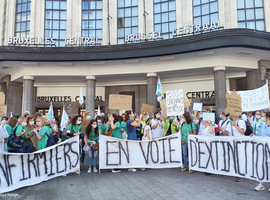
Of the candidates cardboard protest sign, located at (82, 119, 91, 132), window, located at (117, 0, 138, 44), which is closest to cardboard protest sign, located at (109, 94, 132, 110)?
cardboard protest sign, located at (82, 119, 91, 132)

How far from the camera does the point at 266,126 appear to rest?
6.27 m

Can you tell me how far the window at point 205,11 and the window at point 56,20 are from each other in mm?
14424

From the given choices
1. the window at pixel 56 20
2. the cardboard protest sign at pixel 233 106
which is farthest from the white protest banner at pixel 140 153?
the window at pixel 56 20

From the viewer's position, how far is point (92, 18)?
2445 cm

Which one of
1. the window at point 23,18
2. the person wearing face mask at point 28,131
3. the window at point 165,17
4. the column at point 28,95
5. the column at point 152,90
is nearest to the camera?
the person wearing face mask at point 28,131

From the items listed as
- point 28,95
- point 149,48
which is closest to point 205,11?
point 149,48

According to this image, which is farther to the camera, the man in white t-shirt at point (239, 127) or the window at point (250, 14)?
the window at point (250, 14)

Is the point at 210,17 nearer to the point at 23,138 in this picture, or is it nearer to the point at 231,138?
the point at 231,138

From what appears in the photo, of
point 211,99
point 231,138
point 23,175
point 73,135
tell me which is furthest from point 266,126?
point 211,99

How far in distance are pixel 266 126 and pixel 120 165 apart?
466 centimetres

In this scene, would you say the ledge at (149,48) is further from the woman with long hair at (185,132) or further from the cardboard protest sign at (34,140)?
the cardboard protest sign at (34,140)

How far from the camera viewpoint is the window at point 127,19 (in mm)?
23672

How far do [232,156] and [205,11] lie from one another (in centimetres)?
1849

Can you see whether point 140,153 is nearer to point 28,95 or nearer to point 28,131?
point 28,131
